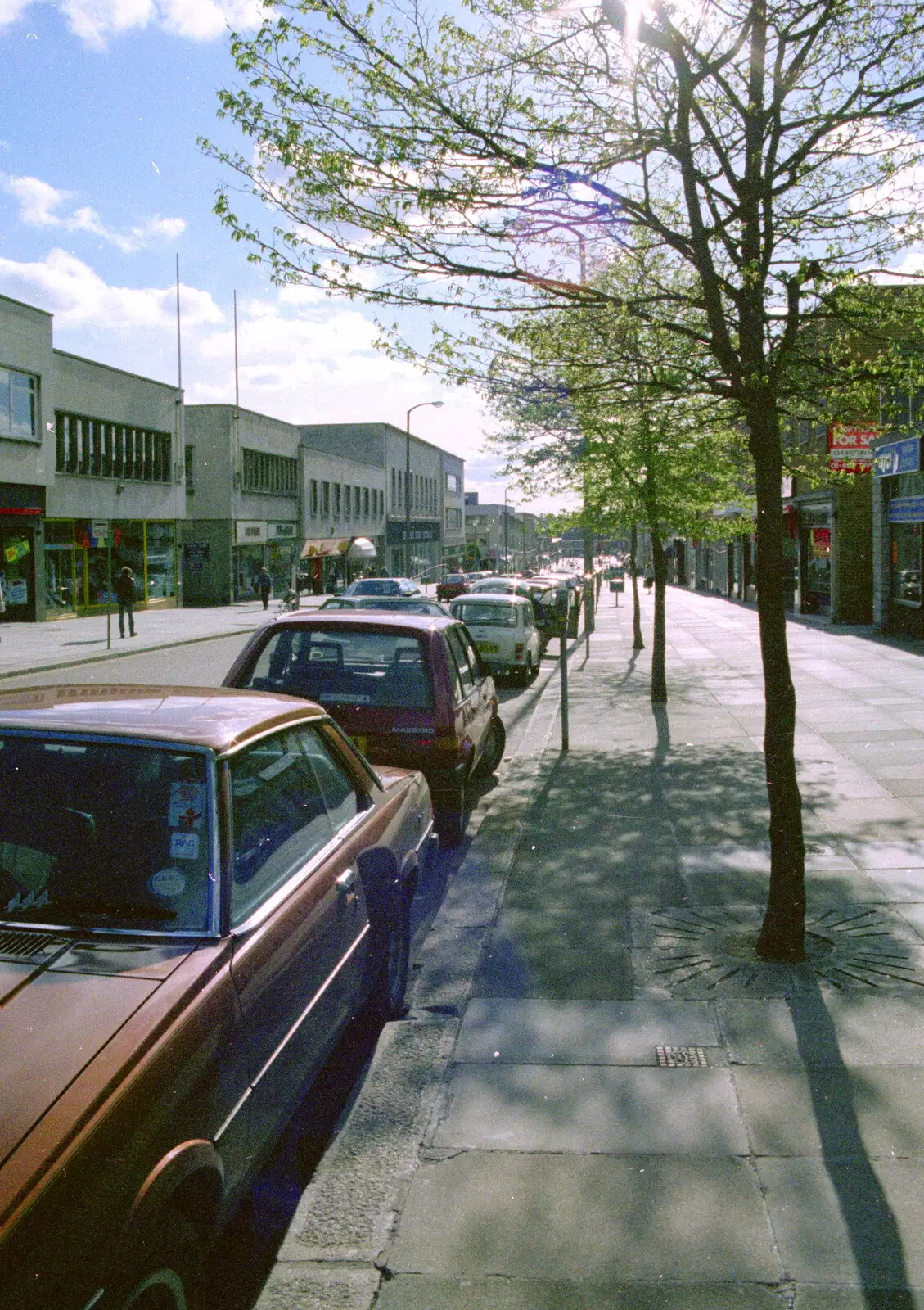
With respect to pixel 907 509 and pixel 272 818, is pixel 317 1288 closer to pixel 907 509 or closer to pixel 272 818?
pixel 272 818

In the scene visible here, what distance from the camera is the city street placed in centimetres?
319

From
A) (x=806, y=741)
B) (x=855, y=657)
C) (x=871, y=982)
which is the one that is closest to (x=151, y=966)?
(x=871, y=982)

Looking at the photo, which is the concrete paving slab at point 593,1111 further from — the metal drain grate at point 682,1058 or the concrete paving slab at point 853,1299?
the concrete paving slab at point 853,1299

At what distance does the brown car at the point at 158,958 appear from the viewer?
2229 mm

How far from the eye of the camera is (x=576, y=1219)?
3.41m

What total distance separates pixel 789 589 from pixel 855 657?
18903 millimetres

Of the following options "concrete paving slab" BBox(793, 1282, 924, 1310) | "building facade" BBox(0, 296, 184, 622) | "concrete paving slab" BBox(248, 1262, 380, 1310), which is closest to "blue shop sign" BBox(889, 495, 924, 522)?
"building facade" BBox(0, 296, 184, 622)

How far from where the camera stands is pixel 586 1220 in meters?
3.41

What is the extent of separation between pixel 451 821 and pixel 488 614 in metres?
11.9

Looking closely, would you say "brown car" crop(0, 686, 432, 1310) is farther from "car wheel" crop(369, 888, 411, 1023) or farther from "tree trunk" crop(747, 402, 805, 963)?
"tree trunk" crop(747, 402, 805, 963)

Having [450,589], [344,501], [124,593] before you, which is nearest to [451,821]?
[124,593]

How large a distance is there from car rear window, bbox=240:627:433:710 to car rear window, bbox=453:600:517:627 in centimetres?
1091

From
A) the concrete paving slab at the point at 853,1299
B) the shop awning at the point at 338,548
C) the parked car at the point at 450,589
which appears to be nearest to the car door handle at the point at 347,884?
the concrete paving slab at the point at 853,1299

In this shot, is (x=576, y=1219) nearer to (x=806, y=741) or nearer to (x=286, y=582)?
(x=806, y=741)
